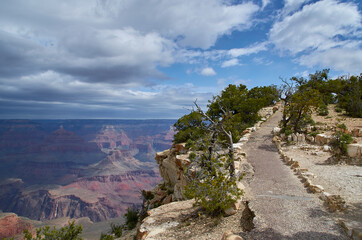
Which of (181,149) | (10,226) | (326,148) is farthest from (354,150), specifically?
(10,226)

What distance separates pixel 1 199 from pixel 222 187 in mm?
191228

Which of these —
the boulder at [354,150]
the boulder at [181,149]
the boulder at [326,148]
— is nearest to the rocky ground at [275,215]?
the boulder at [354,150]

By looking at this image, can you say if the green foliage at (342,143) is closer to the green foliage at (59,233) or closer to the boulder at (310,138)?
the boulder at (310,138)

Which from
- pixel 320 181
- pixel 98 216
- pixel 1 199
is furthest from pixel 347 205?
pixel 1 199

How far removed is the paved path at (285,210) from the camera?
6145 millimetres

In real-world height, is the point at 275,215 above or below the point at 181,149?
below

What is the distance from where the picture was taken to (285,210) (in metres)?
7.68

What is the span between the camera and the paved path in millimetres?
6145

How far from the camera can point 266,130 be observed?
85.5 feet

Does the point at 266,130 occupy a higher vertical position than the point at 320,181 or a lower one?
higher

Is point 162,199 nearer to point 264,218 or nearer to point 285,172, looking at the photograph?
point 285,172

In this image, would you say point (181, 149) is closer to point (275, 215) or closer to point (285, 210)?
point (285, 210)

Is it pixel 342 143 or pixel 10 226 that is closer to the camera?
pixel 342 143

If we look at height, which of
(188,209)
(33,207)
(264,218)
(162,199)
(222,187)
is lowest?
(33,207)
